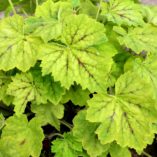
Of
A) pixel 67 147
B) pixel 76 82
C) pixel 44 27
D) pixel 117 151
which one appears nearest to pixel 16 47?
pixel 44 27

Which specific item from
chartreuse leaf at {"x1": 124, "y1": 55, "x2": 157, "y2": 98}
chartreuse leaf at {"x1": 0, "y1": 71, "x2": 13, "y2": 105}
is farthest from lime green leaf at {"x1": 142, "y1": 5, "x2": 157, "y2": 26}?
chartreuse leaf at {"x1": 0, "y1": 71, "x2": 13, "y2": 105}

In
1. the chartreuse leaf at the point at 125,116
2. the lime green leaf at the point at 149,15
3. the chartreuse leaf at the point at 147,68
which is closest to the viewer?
the chartreuse leaf at the point at 125,116

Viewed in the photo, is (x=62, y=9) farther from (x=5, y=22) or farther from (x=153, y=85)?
(x=153, y=85)

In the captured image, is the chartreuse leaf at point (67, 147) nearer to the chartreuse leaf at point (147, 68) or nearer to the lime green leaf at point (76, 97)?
the lime green leaf at point (76, 97)

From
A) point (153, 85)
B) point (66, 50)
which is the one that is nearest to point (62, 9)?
point (66, 50)

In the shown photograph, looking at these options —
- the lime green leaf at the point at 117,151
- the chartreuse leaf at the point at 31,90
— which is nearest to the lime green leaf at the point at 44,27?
the chartreuse leaf at the point at 31,90

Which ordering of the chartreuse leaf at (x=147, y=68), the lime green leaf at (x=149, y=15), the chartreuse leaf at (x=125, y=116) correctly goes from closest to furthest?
the chartreuse leaf at (x=125, y=116)
the chartreuse leaf at (x=147, y=68)
the lime green leaf at (x=149, y=15)

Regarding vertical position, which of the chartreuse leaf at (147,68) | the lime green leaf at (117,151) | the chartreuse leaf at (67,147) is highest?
the chartreuse leaf at (147,68)
